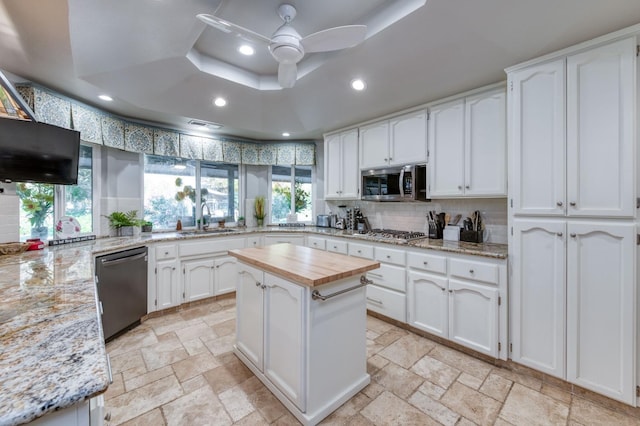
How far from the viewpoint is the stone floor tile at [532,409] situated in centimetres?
171

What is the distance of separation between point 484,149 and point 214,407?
308 cm

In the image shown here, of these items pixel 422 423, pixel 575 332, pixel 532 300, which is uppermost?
pixel 532 300

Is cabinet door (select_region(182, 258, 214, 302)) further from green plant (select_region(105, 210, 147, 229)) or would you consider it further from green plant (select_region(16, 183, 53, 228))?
green plant (select_region(16, 183, 53, 228))

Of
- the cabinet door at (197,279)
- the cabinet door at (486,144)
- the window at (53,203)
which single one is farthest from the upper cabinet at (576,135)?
the window at (53,203)

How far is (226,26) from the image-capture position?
159 cm

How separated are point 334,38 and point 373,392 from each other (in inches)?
96.1

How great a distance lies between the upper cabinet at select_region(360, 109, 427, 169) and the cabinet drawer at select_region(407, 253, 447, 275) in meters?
1.08

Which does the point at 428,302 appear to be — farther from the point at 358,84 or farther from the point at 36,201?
the point at 36,201

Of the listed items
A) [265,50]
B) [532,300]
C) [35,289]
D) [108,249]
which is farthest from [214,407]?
[265,50]

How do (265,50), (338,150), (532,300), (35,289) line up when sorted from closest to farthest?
(35,289), (532,300), (265,50), (338,150)

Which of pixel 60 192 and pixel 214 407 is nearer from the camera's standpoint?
pixel 214 407

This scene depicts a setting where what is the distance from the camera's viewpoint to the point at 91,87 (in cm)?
260

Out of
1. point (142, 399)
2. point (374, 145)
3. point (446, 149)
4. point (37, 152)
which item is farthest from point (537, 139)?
point (37, 152)

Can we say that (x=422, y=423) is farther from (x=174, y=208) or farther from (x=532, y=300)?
(x=174, y=208)
